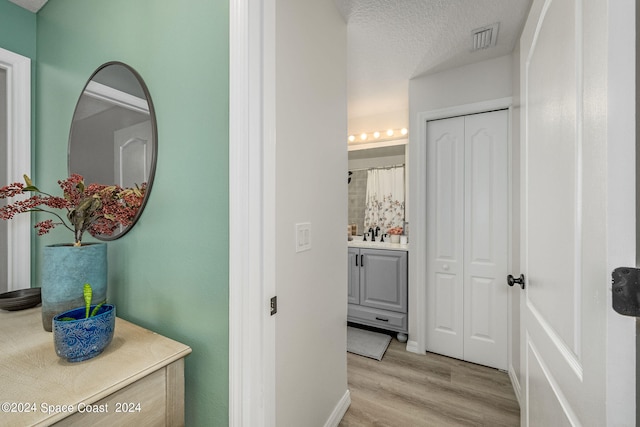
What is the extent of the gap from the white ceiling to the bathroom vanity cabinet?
5.41 feet

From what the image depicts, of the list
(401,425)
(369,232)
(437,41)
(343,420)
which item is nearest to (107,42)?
(437,41)

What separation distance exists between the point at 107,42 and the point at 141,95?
447mm

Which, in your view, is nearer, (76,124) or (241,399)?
(241,399)

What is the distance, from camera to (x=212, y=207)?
90cm

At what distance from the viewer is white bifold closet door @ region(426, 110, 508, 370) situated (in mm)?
2066

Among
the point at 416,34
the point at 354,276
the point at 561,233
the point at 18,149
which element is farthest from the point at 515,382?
the point at 18,149

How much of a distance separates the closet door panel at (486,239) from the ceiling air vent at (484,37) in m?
0.50

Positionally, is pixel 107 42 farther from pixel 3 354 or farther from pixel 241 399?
pixel 241 399

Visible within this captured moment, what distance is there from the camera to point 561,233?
71 centimetres

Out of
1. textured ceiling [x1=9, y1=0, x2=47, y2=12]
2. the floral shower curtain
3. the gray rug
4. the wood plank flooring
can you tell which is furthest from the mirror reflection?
textured ceiling [x1=9, y1=0, x2=47, y2=12]

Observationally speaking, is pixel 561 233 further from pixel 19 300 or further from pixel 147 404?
pixel 19 300

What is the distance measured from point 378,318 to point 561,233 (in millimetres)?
2147

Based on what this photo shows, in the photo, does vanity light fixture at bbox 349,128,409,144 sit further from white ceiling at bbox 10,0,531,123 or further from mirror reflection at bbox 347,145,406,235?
white ceiling at bbox 10,0,531,123

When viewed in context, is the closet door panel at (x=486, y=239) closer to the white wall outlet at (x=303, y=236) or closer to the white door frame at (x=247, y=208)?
the white wall outlet at (x=303, y=236)
